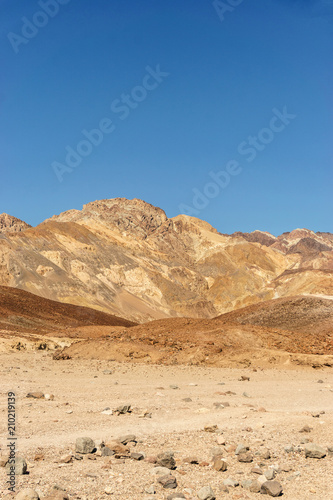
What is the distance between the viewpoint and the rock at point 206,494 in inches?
219

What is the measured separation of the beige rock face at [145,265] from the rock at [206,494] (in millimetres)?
62496

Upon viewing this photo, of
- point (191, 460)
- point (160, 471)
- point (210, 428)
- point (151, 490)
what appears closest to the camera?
point (151, 490)

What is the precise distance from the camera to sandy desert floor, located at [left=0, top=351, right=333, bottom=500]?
5.96m

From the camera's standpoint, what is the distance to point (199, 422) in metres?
9.16

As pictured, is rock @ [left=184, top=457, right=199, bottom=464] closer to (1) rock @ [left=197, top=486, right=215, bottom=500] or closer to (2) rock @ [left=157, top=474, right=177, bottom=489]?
(2) rock @ [left=157, top=474, right=177, bottom=489]

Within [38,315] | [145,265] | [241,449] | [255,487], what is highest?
[145,265]

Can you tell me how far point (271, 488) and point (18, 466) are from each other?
340 cm

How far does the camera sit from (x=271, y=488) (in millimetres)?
5801

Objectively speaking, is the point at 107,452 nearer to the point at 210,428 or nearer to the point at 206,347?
the point at 210,428

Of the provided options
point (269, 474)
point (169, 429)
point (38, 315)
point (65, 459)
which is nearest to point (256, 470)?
point (269, 474)

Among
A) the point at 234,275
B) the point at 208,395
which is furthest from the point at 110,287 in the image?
the point at 208,395

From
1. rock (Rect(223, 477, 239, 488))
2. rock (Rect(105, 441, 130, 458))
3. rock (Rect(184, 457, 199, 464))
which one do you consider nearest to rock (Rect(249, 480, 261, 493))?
rock (Rect(223, 477, 239, 488))

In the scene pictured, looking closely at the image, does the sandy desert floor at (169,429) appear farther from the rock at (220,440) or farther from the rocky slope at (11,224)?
the rocky slope at (11,224)

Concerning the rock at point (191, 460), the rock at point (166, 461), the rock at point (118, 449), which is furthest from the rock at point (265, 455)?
the rock at point (118, 449)
